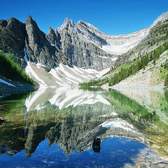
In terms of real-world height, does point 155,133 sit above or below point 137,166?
above

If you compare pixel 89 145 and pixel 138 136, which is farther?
pixel 138 136

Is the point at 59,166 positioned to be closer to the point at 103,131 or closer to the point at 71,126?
the point at 103,131

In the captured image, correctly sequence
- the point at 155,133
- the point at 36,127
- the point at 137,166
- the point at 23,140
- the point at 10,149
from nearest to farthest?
the point at 137,166, the point at 10,149, the point at 23,140, the point at 155,133, the point at 36,127

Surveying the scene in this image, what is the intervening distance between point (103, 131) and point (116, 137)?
3174 mm

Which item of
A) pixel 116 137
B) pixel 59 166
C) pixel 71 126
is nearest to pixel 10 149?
pixel 59 166

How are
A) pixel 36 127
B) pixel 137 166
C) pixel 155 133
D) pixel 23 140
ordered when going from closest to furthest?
pixel 137 166, pixel 23 140, pixel 155 133, pixel 36 127

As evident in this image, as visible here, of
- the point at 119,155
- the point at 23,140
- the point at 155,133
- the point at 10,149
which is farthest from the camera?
the point at 155,133

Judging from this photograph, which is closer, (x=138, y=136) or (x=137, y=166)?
(x=137, y=166)

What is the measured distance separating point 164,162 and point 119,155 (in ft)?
13.2

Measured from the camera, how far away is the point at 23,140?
3362 centimetres

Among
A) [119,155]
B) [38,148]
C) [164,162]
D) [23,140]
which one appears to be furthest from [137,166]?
[23,140]

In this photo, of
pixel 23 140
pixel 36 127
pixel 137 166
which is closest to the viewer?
pixel 137 166

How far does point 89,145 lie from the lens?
102 feet

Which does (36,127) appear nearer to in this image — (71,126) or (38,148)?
(71,126)
